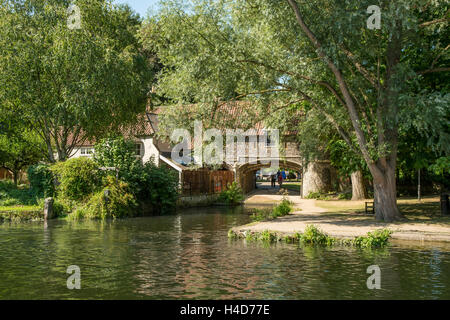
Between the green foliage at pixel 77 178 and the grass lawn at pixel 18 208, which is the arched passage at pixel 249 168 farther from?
the grass lawn at pixel 18 208

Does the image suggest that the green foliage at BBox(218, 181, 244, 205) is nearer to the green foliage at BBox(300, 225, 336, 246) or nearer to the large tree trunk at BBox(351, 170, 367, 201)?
the large tree trunk at BBox(351, 170, 367, 201)

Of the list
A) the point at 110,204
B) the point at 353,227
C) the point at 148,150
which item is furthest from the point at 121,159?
the point at 353,227

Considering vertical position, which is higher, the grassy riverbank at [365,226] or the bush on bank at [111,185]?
the bush on bank at [111,185]

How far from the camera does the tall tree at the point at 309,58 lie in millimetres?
17062

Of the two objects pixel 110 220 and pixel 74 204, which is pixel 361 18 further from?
pixel 74 204

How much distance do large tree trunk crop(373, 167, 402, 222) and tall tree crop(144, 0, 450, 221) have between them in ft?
0.13

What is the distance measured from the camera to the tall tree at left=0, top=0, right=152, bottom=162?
2667cm

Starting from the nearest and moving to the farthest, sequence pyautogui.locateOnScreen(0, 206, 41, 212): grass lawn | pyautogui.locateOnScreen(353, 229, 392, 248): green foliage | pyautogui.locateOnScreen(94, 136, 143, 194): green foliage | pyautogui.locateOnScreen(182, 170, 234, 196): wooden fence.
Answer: pyautogui.locateOnScreen(353, 229, 392, 248): green foliage
pyautogui.locateOnScreen(0, 206, 41, 212): grass lawn
pyautogui.locateOnScreen(94, 136, 143, 194): green foliage
pyautogui.locateOnScreen(182, 170, 234, 196): wooden fence

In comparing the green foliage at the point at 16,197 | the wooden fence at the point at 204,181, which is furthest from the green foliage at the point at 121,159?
the wooden fence at the point at 204,181

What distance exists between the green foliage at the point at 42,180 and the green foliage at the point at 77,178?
1.15 metres

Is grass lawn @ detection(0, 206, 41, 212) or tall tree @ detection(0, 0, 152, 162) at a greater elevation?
tall tree @ detection(0, 0, 152, 162)

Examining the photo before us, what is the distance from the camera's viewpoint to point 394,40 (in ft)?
58.5

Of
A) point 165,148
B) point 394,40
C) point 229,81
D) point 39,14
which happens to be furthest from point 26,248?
point 165,148

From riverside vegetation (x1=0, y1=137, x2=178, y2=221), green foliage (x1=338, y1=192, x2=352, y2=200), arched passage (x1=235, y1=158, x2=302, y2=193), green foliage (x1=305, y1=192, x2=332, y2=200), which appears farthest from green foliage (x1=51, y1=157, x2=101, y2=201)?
green foliage (x1=338, y1=192, x2=352, y2=200)
